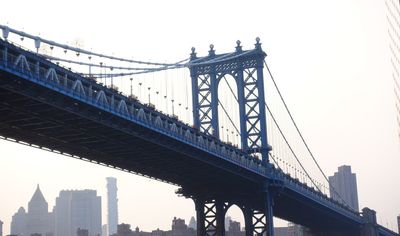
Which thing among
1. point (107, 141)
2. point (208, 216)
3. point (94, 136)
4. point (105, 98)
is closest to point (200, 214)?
point (208, 216)

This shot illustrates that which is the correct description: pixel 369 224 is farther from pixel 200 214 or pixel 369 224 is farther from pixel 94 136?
pixel 94 136

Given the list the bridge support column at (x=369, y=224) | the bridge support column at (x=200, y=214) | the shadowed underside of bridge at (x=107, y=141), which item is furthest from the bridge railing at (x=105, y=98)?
the bridge support column at (x=369, y=224)

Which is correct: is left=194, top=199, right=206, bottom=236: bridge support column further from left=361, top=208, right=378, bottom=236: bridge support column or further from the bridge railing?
left=361, top=208, right=378, bottom=236: bridge support column

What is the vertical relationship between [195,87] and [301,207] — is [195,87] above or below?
above

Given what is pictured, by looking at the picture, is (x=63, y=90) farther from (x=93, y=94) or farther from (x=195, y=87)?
(x=195, y=87)

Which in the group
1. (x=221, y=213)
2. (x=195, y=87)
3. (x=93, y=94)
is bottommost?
(x=221, y=213)

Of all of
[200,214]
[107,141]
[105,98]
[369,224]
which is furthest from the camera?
[369,224]

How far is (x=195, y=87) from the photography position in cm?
10488

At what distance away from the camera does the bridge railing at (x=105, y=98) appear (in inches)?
2087

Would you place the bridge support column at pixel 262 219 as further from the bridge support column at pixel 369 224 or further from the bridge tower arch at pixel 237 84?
the bridge support column at pixel 369 224

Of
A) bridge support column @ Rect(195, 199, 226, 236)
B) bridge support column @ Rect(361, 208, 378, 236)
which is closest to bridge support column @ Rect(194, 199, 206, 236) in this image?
bridge support column @ Rect(195, 199, 226, 236)

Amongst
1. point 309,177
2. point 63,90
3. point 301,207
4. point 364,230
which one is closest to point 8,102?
point 63,90

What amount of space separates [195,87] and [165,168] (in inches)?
857

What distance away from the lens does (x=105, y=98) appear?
6275cm
